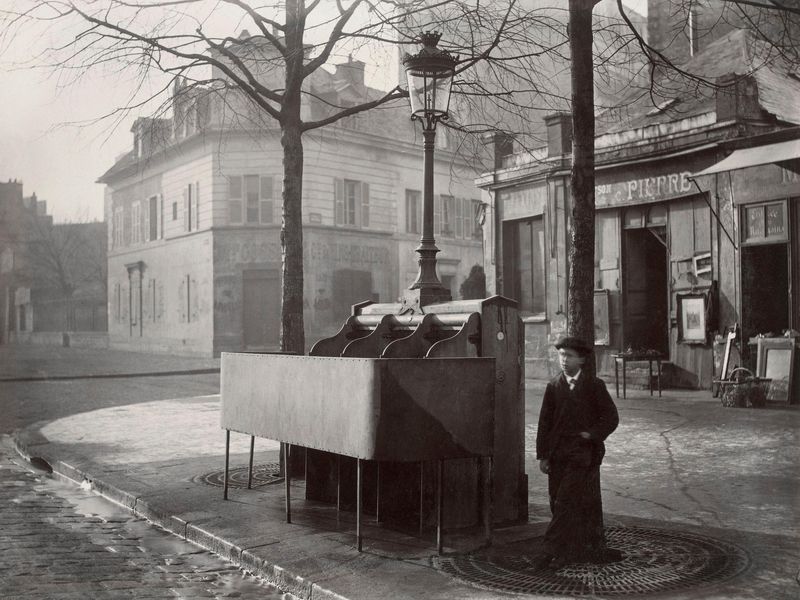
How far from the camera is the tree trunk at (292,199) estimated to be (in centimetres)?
827

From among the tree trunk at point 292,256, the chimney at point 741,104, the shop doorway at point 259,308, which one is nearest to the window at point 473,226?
the shop doorway at point 259,308

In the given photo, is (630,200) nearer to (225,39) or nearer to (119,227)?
(225,39)

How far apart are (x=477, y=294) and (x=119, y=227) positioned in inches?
765

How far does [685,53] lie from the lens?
24.0m

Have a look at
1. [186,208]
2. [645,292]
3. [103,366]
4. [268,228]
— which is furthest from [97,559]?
[186,208]

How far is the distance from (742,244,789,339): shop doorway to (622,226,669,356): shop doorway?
2.30 m

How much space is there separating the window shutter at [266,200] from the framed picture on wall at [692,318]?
1784cm

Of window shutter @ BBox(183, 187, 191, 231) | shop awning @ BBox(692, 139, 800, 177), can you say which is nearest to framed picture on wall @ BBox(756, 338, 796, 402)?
shop awning @ BBox(692, 139, 800, 177)

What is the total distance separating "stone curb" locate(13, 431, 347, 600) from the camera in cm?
461

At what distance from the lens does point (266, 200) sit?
30.0 m

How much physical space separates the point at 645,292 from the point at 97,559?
45.1 feet

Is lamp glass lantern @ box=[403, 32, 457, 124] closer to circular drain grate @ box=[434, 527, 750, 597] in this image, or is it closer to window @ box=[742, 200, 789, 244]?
circular drain grate @ box=[434, 527, 750, 597]

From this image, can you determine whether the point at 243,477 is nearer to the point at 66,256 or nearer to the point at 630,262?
the point at 630,262

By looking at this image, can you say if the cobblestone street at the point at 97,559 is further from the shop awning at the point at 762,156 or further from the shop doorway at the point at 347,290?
the shop doorway at the point at 347,290
